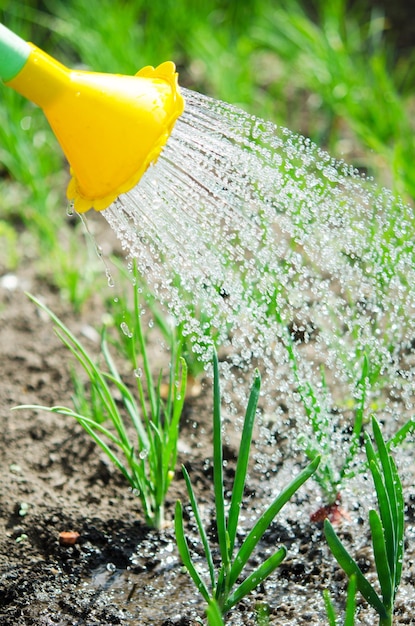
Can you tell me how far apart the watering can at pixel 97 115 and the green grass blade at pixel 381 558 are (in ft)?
2.42

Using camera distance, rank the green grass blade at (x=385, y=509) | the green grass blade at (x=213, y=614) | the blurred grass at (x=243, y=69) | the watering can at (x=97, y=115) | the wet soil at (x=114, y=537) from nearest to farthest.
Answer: the green grass blade at (x=213, y=614) < the watering can at (x=97, y=115) < the green grass blade at (x=385, y=509) < the wet soil at (x=114, y=537) < the blurred grass at (x=243, y=69)

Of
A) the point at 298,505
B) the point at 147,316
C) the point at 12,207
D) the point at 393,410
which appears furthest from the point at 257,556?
the point at 12,207

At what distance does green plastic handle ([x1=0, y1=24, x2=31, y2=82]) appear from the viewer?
1486 millimetres

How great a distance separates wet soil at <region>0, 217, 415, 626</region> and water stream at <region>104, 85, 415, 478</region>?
0.69 ft

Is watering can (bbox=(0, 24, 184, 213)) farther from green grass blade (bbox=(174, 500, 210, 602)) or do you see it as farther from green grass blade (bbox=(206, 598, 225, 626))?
green grass blade (bbox=(206, 598, 225, 626))

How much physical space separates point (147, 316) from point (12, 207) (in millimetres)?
999

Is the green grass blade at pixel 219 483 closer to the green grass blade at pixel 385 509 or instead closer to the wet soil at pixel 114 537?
the wet soil at pixel 114 537

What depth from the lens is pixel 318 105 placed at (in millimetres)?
3939

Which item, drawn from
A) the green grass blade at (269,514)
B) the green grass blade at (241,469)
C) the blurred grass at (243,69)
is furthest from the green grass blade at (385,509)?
the blurred grass at (243,69)

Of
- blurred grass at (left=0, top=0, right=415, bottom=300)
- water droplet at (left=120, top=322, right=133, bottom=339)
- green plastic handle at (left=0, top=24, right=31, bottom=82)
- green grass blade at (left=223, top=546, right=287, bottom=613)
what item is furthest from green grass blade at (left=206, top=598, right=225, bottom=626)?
blurred grass at (left=0, top=0, right=415, bottom=300)

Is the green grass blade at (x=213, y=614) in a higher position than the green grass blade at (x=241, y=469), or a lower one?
lower

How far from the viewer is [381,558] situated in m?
1.60

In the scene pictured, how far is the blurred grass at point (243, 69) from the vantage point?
3338 millimetres

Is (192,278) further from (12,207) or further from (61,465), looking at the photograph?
(12,207)
